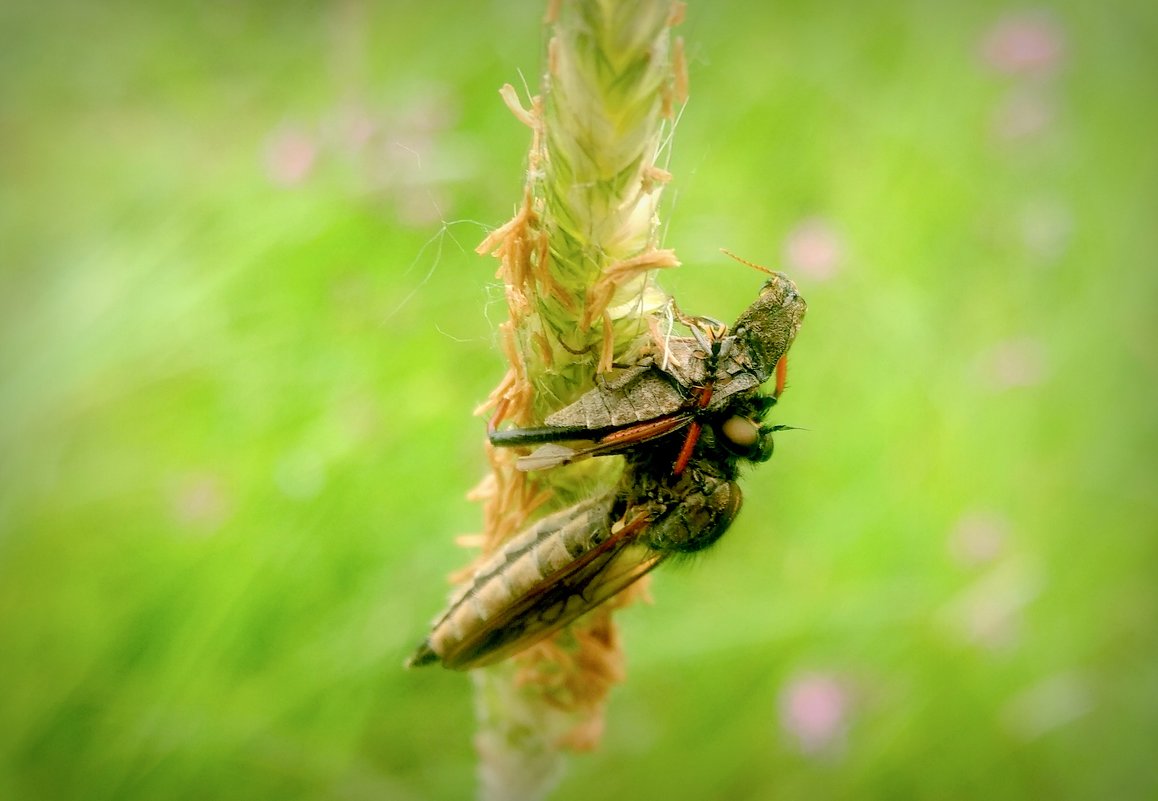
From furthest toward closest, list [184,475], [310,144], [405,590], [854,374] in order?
[854,374]
[310,144]
[184,475]
[405,590]

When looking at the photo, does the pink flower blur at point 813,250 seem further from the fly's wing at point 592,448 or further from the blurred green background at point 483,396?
the fly's wing at point 592,448

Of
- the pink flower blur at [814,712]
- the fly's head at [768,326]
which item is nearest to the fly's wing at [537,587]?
the fly's head at [768,326]

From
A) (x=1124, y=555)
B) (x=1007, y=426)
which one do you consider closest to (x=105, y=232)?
(x=1007, y=426)

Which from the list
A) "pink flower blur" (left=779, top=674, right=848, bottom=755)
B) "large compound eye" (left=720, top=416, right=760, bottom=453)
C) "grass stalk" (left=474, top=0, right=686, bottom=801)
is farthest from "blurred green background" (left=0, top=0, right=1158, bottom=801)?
"large compound eye" (left=720, top=416, right=760, bottom=453)

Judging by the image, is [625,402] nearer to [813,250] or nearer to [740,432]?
[740,432]

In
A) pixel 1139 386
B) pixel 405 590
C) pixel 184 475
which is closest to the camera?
pixel 405 590

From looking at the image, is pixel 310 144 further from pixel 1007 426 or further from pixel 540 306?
pixel 1007 426
